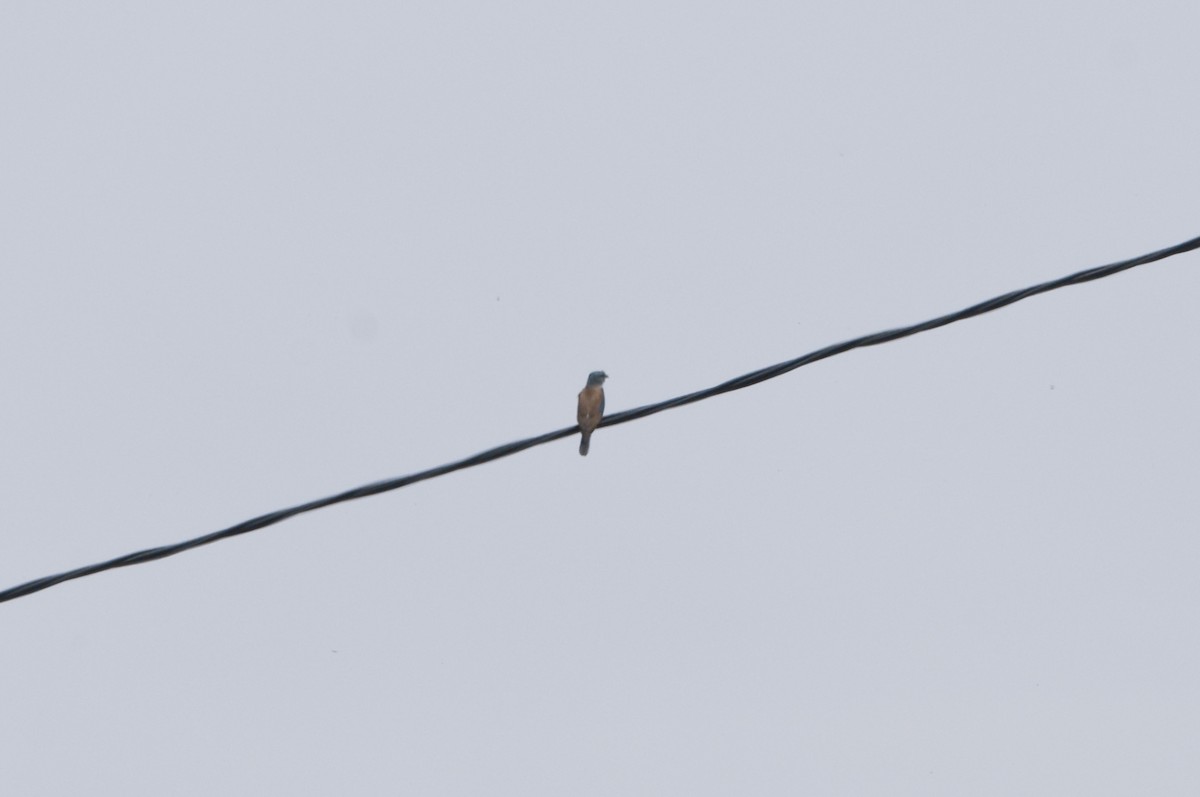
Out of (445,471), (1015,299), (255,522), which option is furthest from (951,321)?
(255,522)

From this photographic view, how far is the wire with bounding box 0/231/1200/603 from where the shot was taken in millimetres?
9719

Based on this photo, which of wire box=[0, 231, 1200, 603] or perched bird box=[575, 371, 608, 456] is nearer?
wire box=[0, 231, 1200, 603]

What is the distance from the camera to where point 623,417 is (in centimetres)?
1082

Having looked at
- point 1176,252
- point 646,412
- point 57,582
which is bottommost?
point 57,582

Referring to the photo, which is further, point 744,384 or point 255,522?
point 744,384

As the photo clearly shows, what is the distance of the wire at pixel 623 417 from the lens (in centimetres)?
972

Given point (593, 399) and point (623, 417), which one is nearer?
point (623, 417)

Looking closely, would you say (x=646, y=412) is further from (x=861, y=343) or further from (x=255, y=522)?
(x=255, y=522)

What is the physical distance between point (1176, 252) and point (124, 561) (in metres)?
4.39

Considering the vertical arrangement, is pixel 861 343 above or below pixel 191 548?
above

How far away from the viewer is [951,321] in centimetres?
1023

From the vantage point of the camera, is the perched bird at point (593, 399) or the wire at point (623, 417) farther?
the perched bird at point (593, 399)

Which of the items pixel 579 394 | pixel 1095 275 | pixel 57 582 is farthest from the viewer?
pixel 579 394

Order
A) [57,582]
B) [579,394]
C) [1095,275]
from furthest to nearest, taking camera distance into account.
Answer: [579,394] → [1095,275] → [57,582]
